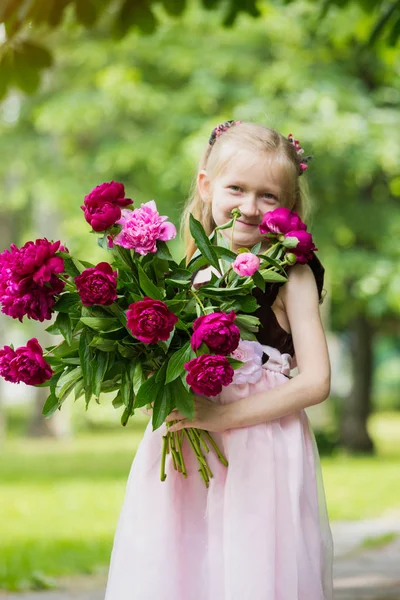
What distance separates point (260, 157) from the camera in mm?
2955

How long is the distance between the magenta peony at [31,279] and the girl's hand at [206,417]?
46 cm

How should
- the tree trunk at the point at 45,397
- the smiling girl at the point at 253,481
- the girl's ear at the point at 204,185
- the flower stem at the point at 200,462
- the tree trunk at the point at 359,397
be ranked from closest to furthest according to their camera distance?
the smiling girl at the point at 253,481 < the flower stem at the point at 200,462 < the girl's ear at the point at 204,185 < the tree trunk at the point at 359,397 < the tree trunk at the point at 45,397

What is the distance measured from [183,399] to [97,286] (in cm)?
Result: 38

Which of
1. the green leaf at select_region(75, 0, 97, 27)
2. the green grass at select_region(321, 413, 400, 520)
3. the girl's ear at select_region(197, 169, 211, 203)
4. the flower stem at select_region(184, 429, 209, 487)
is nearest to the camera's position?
the flower stem at select_region(184, 429, 209, 487)

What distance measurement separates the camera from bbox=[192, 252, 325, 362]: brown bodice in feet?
9.39

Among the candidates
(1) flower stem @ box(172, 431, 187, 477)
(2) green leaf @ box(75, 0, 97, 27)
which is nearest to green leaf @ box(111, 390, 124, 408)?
(1) flower stem @ box(172, 431, 187, 477)

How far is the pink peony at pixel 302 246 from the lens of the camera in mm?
2758

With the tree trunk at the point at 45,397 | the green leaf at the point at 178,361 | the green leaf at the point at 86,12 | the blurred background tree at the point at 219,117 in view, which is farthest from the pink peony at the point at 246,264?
the tree trunk at the point at 45,397

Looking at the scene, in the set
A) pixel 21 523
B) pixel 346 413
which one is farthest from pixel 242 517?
pixel 346 413

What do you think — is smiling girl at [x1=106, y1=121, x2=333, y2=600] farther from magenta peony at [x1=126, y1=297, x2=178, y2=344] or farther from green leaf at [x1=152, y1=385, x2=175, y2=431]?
magenta peony at [x1=126, y1=297, x2=178, y2=344]

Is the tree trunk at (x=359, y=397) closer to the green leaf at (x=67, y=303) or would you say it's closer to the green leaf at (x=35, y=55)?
the green leaf at (x=35, y=55)

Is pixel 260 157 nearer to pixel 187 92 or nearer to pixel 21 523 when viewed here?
pixel 21 523

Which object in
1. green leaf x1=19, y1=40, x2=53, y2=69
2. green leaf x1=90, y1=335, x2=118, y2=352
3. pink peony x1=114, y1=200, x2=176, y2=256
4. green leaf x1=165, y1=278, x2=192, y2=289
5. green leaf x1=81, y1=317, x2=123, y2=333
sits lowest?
green leaf x1=90, y1=335, x2=118, y2=352

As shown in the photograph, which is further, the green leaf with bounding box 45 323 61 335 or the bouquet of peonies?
the green leaf with bounding box 45 323 61 335
